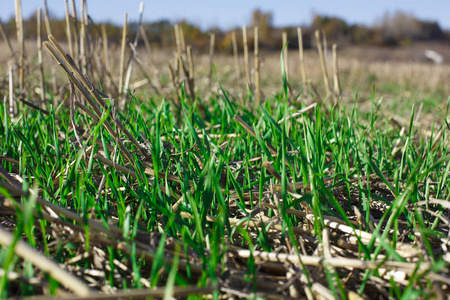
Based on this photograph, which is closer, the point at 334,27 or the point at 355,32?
the point at 334,27

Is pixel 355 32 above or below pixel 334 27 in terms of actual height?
below

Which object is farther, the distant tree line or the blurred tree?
the blurred tree

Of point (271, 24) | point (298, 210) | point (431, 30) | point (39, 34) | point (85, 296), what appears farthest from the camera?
point (431, 30)

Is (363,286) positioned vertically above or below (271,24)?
below

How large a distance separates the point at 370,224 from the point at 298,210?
0.58ft

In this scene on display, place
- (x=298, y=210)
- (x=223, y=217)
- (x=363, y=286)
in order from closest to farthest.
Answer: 1. (x=363, y=286)
2. (x=223, y=217)
3. (x=298, y=210)

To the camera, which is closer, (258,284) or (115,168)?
(258,284)

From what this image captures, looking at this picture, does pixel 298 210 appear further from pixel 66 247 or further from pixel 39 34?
pixel 39 34

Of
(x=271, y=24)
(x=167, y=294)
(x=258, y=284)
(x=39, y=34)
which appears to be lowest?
(x=258, y=284)

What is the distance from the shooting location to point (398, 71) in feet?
39.3

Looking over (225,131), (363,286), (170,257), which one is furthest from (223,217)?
(225,131)

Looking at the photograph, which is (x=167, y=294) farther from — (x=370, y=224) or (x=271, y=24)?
(x=271, y=24)

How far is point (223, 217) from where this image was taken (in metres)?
0.85

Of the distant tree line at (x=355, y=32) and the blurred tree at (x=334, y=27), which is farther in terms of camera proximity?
the blurred tree at (x=334, y=27)
